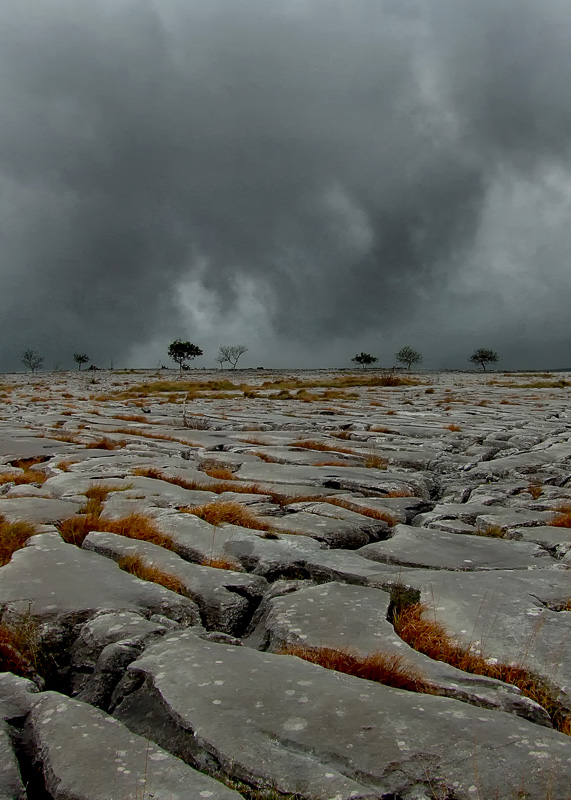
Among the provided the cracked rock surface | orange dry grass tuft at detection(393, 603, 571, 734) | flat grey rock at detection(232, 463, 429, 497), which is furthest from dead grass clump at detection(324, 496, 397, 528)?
orange dry grass tuft at detection(393, 603, 571, 734)

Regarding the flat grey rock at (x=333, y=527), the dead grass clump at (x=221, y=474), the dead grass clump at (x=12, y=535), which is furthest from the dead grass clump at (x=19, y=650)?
the dead grass clump at (x=221, y=474)

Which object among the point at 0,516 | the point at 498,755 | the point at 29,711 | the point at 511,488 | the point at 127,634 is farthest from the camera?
the point at 511,488

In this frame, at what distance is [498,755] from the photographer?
1864 mm

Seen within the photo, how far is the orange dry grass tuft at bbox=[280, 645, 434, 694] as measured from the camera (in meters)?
2.40

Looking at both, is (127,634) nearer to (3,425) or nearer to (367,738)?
(367,738)

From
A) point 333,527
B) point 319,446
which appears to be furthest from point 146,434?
point 333,527

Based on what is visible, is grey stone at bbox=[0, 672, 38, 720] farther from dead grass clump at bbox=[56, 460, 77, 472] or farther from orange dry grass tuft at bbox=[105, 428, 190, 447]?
orange dry grass tuft at bbox=[105, 428, 190, 447]

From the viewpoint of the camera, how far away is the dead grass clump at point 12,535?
3.99 m

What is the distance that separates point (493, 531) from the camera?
489 cm

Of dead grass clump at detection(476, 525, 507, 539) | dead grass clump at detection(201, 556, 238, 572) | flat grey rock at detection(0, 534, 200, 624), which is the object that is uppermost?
flat grey rock at detection(0, 534, 200, 624)

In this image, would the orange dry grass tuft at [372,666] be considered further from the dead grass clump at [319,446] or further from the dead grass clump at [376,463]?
the dead grass clump at [319,446]

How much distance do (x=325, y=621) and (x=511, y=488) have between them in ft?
14.4

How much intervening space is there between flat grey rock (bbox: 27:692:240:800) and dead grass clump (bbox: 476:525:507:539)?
3700 millimetres

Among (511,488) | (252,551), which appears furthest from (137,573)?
(511,488)
